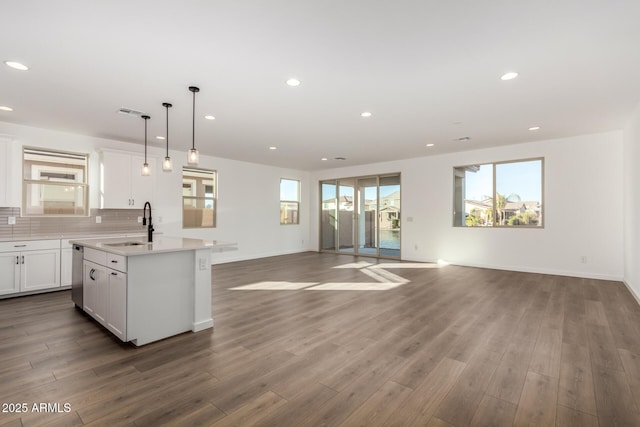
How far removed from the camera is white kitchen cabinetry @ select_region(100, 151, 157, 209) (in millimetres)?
5426

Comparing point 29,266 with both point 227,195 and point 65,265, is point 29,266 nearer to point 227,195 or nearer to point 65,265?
point 65,265

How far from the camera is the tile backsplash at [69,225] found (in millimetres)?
4825

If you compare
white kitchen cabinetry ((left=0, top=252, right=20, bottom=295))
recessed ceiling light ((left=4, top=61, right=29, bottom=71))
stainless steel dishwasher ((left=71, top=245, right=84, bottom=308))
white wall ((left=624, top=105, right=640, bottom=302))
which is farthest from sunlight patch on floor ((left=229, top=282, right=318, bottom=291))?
white wall ((left=624, top=105, right=640, bottom=302))

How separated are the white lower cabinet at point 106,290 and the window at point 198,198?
3.56m

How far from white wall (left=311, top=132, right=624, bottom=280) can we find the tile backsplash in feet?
21.5

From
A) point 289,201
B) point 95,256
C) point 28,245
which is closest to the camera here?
point 95,256

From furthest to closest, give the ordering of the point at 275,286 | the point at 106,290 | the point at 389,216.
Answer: the point at 389,216, the point at 275,286, the point at 106,290

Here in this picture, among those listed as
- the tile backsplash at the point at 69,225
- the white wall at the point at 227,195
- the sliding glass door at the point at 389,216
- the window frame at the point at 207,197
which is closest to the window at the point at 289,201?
the white wall at the point at 227,195

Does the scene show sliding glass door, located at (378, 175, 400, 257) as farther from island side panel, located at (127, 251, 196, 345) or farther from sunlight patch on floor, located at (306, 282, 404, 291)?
island side panel, located at (127, 251, 196, 345)

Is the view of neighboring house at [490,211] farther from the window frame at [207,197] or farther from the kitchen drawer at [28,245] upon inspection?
the kitchen drawer at [28,245]

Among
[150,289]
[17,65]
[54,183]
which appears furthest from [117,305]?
[54,183]

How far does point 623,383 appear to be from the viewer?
2.18 metres

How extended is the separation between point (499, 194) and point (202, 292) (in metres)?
6.27

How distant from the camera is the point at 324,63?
9.53 ft
